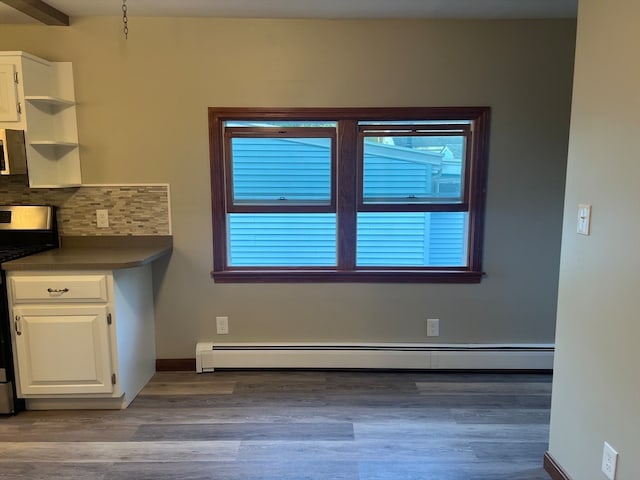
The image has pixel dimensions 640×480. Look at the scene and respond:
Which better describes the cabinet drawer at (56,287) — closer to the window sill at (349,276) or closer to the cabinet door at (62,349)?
the cabinet door at (62,349)

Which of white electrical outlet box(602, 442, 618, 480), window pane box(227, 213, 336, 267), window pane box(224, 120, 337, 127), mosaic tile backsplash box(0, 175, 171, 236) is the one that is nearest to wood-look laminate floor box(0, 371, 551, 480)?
white electrical outlet box(602, 442, 618, 480)

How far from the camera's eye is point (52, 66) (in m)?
2.77

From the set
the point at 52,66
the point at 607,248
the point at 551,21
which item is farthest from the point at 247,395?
the point at 551,21

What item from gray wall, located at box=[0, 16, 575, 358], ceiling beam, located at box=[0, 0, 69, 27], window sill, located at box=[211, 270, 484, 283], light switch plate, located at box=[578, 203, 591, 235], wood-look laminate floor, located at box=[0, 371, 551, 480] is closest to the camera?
light switch plate, located at box=[578, 203, 591, 235]

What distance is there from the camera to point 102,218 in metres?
2.92

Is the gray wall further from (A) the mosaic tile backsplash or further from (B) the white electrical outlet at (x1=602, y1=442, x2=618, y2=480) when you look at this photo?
(B) the white electrical outlet at (x1=602, y1=442, x2=618, y2=480)

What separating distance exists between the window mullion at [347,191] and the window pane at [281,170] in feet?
0.30

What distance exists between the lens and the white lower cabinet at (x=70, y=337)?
95.1 inches

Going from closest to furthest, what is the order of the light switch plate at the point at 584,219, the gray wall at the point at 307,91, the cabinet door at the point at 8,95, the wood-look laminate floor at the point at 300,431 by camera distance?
the light switch plate at the point at 584,219 < the wood-look laminate floor at the point at 300,431 < the cabinet door at the point at 8,95 < the gray wall at the point at 307,91

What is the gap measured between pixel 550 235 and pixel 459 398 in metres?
1.23

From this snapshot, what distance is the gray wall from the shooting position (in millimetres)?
2787

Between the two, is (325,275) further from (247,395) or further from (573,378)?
(573,378)

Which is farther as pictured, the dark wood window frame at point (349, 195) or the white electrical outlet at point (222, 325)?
the white electrical outlet at point (222, 325)

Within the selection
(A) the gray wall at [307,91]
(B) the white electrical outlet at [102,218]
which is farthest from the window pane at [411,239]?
(B) the white electrical outlet at [102,218]
